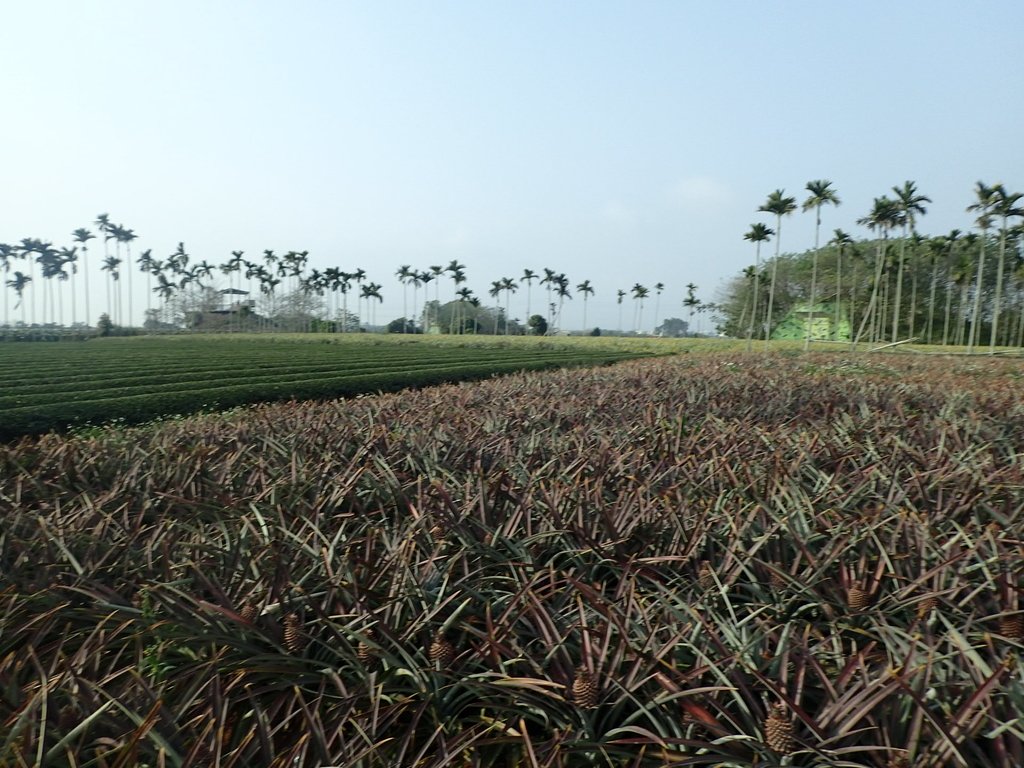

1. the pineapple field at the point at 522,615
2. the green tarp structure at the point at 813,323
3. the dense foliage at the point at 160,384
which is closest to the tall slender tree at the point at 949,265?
the green tarp structure at the point at 813,323

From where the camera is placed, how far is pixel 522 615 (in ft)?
6.26

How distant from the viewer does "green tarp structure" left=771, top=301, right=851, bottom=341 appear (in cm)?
6488

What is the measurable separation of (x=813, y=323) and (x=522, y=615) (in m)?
72.1

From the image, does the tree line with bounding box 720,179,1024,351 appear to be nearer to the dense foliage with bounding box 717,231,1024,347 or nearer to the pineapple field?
the dense foliage with bounding box 717,231,1024,347

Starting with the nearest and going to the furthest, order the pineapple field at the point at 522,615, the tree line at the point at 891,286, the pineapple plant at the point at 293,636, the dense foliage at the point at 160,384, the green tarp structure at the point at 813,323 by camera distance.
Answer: the pineapple field at the point at 522,615 < the pineapple plant at the point at 293,636 < the dense foliage at the point at 160,384 < the tree line at the point at 891,286 < the green tarp structure at the point at 813,323

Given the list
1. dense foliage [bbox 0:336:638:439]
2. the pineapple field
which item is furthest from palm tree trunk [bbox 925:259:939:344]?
the pineapple field

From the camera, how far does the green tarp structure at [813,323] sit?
213ft

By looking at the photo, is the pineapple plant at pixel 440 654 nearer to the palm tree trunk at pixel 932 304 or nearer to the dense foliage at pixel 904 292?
the dense foliage at pixel 904 292

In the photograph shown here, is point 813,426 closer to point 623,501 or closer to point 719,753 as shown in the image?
point 623,501

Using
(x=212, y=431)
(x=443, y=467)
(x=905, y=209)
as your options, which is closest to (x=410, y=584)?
(x=443, y=467)

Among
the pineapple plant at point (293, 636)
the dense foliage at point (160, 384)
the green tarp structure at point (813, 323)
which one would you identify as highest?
the green tarp structure at point (813, 323)

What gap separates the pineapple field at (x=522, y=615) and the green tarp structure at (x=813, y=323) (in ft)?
224

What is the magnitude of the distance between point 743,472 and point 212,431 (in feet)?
13.3

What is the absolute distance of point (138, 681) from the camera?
1540mm
